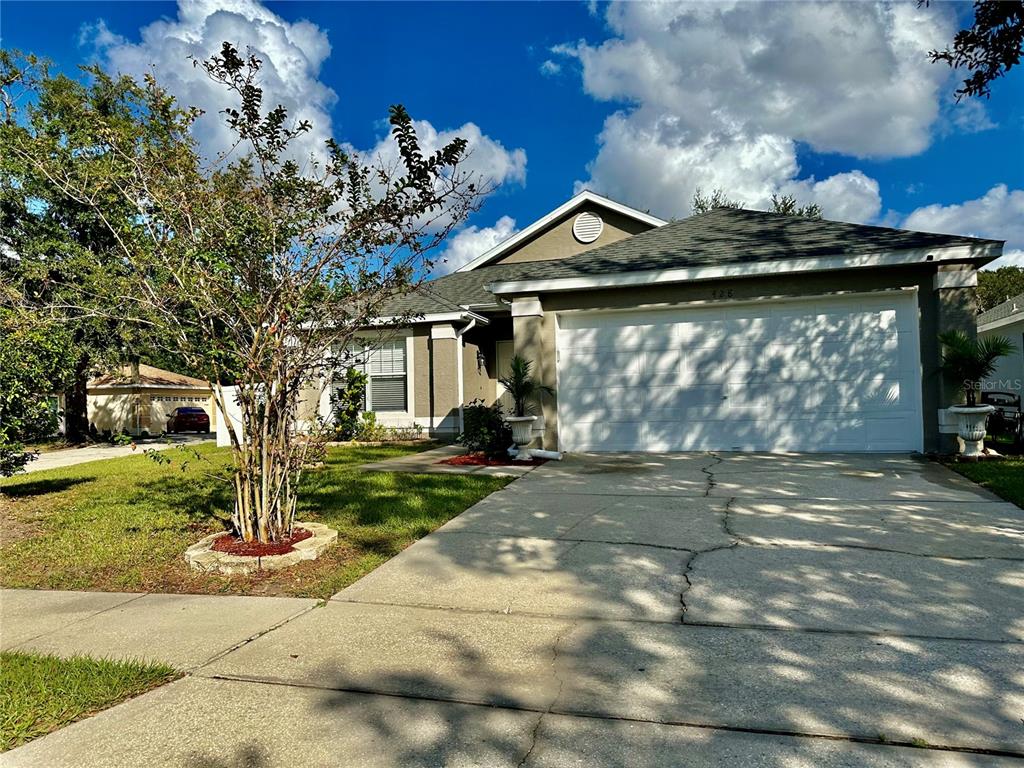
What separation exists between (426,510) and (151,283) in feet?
11.1

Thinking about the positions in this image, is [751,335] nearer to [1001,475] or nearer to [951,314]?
[951,314]

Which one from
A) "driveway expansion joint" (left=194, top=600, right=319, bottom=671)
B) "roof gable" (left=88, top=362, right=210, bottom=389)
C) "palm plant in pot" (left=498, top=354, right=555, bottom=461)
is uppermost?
"roof gable" (left=88, top=362, right=210, bottom=389)

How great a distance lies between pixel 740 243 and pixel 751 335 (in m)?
1.73

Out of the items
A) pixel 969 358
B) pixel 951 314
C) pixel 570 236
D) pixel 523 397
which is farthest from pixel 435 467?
pixel 570 236

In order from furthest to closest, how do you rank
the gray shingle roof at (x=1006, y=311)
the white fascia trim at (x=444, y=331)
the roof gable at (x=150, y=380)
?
the roof gable at (x=150, y=380) → the gray shingle roof at (x=1006, y=311) → the white fascia trim at (x=444, y=331)

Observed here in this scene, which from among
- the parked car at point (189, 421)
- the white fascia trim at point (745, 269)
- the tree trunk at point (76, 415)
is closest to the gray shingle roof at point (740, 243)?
the white fascia trim at point (745, 269)

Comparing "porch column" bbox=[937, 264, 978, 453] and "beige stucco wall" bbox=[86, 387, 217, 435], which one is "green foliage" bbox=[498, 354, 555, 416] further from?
"beige stucco wall" bbox=[86, 387, 217, 435]

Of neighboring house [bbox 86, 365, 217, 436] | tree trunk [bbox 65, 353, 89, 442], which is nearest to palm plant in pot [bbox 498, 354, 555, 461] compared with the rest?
tree trunk [bbox 65, 353, 89, 442]

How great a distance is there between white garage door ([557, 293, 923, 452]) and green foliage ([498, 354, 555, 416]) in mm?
475

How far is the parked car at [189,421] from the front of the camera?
96.5 feet

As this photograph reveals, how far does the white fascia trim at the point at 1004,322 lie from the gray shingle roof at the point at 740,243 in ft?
36.7

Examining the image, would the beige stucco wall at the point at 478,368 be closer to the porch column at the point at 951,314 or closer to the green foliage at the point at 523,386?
the green foliage at the point at 523,386

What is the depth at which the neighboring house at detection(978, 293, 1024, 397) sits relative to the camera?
61.3 feet

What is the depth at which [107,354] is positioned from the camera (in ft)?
59.0
